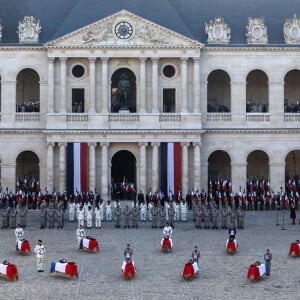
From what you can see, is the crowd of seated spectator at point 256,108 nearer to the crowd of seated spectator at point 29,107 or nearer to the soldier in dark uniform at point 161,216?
the crowd of seated spectator at point 29,107

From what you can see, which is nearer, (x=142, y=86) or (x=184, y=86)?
(x=142, y=86)

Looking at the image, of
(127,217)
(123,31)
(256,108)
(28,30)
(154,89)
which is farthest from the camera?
(256,108)

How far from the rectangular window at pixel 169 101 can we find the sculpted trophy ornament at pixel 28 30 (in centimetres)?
1168

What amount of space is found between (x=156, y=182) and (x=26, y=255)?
23.9 metres

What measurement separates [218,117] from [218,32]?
713 cm

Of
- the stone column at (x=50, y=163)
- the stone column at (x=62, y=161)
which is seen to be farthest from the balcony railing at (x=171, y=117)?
the stone column at (x=50, y=163)

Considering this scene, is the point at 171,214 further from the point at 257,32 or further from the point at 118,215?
the point at 257,32

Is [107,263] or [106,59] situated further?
[106,59]

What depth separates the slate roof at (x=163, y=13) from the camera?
194 ft

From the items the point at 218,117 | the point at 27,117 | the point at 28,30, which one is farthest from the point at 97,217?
the point at 28,30

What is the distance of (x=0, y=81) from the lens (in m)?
58.9

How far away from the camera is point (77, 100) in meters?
59.1

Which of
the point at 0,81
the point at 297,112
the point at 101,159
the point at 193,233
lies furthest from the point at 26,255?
the point at 297,112

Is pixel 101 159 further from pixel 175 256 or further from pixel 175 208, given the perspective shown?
pixel 175 256
